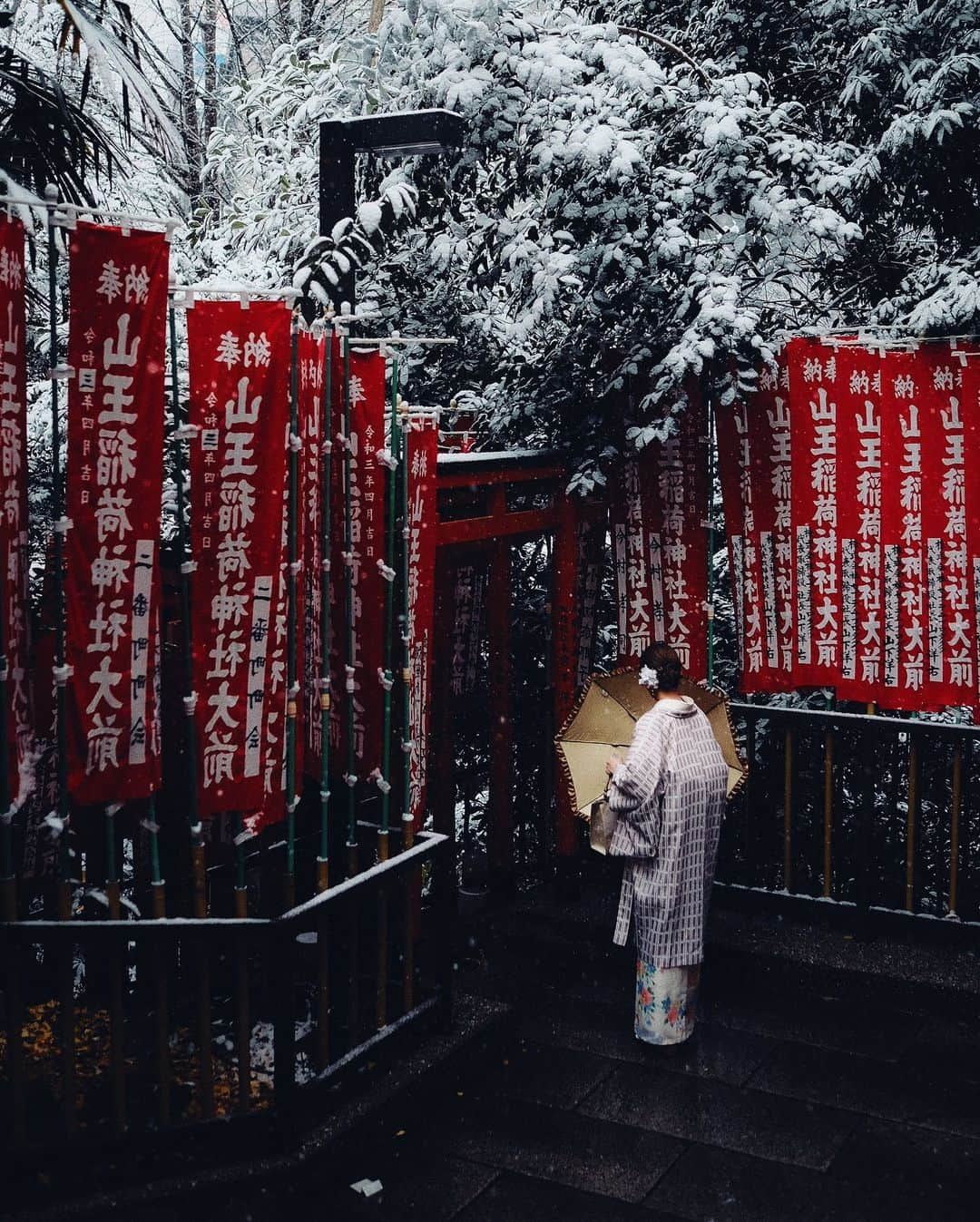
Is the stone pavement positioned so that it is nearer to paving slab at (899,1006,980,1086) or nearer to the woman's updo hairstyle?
paving slab at (899,1006,980,1086)

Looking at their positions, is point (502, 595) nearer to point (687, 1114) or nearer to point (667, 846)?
point (667, 846)

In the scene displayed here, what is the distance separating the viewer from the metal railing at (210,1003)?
201 inches

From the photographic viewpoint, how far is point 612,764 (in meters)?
7.00

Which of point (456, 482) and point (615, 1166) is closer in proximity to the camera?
point (615, 1166)

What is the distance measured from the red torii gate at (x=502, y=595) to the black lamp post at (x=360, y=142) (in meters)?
1.50

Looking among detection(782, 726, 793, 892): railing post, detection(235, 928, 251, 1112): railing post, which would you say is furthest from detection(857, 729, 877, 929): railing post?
detection(235, 928, 251, 1112): railing post

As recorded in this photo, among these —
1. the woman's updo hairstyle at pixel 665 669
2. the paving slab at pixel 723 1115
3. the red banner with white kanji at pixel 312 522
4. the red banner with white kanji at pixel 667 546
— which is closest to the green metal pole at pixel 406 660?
the red banner with white kanji at pixel 312 522

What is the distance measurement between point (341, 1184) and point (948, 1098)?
3165mm

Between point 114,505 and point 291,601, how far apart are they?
103 cm

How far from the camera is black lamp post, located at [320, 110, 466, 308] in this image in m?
6.85

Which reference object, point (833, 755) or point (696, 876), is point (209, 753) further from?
point (833, 755)

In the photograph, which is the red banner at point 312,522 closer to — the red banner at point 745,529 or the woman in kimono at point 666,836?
the woman in kimono at point 666,836

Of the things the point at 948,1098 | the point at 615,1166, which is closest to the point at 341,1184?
the point at 615,1166

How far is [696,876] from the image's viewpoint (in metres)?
6.95
